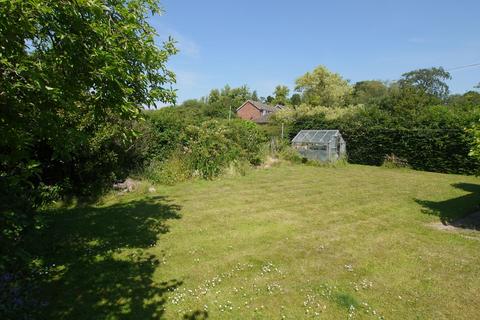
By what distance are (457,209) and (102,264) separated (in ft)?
34.5

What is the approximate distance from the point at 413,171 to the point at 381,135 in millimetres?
3534

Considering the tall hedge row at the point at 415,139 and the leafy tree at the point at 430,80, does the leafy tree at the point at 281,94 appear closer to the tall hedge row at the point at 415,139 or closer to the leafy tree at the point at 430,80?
the leafy tree at the point at 430,80

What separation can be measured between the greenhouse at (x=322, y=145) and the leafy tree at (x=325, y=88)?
24638 millimetres

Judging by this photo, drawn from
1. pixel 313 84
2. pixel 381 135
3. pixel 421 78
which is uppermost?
pixel 421 78

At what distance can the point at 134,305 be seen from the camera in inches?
174

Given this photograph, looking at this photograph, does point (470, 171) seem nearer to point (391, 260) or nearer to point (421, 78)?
point (391, 260)

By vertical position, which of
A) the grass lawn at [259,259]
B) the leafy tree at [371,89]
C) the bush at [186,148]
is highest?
the leafy tree at [371,89]

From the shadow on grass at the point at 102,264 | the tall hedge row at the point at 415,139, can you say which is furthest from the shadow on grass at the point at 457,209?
the shadow on grass at the point at 102,264

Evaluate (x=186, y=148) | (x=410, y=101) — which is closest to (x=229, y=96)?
(x=410, y=101)

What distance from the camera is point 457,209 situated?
9.98 metres

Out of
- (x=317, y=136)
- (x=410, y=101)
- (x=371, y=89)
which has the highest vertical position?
(x=371, y=89)

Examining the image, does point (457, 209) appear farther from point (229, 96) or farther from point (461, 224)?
point (229, 96)

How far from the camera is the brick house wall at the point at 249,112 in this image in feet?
187

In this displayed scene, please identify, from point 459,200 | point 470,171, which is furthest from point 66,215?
point 470,171
